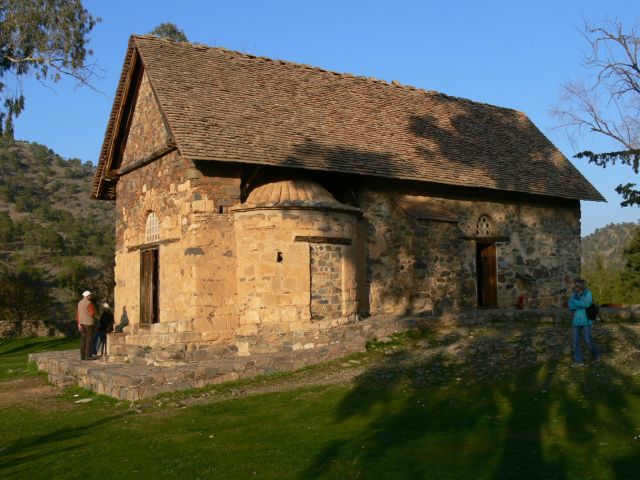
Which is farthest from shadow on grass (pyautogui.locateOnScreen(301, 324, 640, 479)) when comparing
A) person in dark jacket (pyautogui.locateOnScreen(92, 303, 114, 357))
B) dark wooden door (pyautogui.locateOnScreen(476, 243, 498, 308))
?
person in dark jacket (pyautogui.locateOnScreen(92, 303, 114, 357))

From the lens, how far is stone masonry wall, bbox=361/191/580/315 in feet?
61.0

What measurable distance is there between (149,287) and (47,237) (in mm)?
38920

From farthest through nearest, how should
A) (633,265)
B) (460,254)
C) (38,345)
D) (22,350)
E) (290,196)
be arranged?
(633,265)
(38,345)
(22,350)
(460,254)
(290,196)

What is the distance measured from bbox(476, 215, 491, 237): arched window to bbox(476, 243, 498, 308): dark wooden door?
366 mm

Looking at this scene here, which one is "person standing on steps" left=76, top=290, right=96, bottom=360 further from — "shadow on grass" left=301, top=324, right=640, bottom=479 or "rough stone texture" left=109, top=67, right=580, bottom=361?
"shadow on grass" left=301, top=324, right=640, bottom=479

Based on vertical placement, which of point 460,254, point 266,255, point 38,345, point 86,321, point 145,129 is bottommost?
point 38,345

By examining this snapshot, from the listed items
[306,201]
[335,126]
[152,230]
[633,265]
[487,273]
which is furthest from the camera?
[633,265]

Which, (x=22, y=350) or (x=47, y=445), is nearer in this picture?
(x=47, y=445)

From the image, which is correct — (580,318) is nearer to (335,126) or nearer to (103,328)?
(335,126)

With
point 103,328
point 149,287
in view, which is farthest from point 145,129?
point 103,328

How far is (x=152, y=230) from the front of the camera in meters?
18.3

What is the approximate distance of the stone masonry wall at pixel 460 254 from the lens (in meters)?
18.6

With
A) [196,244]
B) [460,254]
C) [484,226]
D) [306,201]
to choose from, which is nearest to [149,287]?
[196,244]

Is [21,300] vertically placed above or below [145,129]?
below
